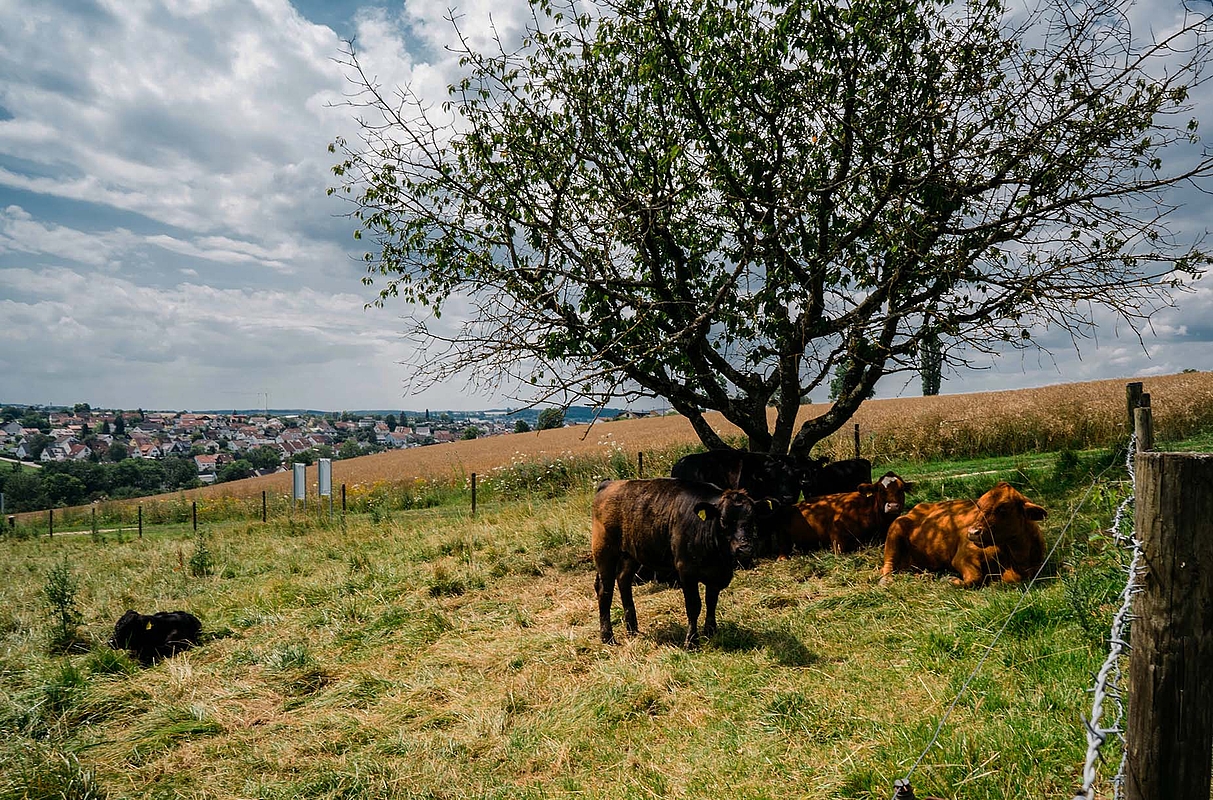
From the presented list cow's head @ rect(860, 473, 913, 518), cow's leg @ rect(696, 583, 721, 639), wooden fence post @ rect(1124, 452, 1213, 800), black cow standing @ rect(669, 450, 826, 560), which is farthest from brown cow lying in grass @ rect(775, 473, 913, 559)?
wooden fence post @ rect(1124, 452, 1213, 800)

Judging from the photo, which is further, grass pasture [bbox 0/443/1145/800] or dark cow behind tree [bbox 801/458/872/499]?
dark cow behind tree [bbox 801/458/872/499]

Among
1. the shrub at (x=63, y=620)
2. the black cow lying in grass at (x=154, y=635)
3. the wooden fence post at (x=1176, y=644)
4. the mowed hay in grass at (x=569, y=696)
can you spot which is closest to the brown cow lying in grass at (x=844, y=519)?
the mowed hay in grass at (x=569, y=696)

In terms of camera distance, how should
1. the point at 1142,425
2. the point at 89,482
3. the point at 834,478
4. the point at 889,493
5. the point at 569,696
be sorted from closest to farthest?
the point at 1142,425 → the point at 569,696 → the point at 889,493 → the point at 834,478 → the point at 89,482

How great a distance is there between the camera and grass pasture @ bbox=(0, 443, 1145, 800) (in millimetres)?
3977

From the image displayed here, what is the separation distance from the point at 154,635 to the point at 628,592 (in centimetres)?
554

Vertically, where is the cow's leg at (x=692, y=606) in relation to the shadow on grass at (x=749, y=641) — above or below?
above

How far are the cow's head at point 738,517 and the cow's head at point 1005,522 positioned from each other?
7.01ft

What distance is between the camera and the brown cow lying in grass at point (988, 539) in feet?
22.4

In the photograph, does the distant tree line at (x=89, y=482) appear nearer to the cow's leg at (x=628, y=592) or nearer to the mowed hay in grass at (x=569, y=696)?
the mowed hay in grass at (x=569, y=696)

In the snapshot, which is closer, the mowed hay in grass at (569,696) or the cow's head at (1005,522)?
the mowed hay in grass at (569,696)

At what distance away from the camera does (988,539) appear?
273 inches

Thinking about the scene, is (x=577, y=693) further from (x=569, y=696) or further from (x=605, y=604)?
(x=605, y=604)

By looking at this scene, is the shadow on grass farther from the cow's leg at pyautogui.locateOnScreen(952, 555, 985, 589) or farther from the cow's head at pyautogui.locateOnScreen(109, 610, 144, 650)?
the cow's head at pyautogui.locateOnScreen(109, 610, 144, 650)

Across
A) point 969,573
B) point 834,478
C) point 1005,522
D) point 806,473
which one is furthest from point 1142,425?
point 834,478
